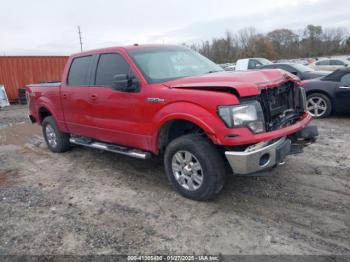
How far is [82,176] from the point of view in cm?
528

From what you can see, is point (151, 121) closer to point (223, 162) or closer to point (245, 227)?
point (223, 162)

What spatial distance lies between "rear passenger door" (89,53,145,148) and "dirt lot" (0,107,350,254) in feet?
2.26

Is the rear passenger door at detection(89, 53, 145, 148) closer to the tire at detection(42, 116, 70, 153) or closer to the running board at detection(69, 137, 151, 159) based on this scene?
the running board at detection(69, 137, 151, 159)

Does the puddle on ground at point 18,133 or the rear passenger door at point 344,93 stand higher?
the rear passenger door at point 344,93

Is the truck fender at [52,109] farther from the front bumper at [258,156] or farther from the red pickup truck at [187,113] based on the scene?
the front bumper at [258,156]

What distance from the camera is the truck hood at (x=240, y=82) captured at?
3.55 metres

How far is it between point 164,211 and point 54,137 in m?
3.76

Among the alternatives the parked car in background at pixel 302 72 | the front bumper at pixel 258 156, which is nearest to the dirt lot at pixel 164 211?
the front bumper at pixel 258 156

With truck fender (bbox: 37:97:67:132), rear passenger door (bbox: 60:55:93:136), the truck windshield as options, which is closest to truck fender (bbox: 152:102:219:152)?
the truck windshield

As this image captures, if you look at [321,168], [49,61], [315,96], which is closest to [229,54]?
[49,61]

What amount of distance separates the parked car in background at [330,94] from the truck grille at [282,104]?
390 cm

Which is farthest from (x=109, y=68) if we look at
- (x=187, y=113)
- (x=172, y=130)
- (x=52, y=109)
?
(x=52, y=109)

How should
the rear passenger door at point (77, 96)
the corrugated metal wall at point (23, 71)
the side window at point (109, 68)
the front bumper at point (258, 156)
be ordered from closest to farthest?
the front bumper at point (258, 156), the side window at point (109, 68), the rear passenger door at point (77, 96), the corrugated metal wall at point (23, 71)

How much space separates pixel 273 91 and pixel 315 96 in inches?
201
